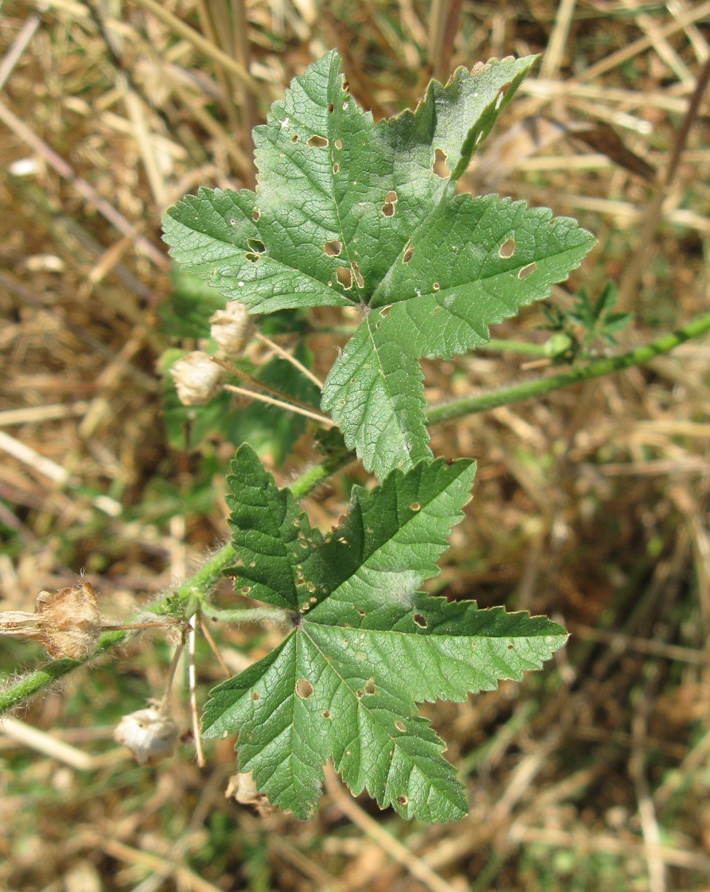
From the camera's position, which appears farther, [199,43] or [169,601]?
[199,43]

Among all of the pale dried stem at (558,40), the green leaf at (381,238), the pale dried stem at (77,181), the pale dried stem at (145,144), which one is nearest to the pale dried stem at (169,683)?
the green leaf at (381,238)

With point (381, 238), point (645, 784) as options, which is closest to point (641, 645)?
point (645, 784)

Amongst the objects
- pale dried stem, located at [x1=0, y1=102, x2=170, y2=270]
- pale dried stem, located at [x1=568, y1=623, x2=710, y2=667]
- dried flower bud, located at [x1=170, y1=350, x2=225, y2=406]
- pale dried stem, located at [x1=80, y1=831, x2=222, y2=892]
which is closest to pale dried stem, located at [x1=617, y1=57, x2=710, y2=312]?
dried flower bud, located at [x1=170, y1=350, x2=225, y2=406]

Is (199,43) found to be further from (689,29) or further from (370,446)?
(689,29)

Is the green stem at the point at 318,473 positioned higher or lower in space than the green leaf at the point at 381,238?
lower

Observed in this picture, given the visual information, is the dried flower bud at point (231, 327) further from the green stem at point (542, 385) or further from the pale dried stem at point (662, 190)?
the pale dried stem at point (662, 190)

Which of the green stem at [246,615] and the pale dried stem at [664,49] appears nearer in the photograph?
the green stem at [246,615]

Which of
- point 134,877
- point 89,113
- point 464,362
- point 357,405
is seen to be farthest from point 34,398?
point 357,405


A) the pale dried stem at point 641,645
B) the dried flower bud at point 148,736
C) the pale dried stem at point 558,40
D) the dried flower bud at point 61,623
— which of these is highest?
the pale dried stem at point 558,40
